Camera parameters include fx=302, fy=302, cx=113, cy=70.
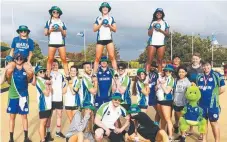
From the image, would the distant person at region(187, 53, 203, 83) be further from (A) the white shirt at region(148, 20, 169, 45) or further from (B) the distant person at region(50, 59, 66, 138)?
(B) the distant person at region(50, 59, 66, 138)

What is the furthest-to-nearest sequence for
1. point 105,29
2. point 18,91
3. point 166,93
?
1. point 105,29
2. point 166,93
3. point 18,91

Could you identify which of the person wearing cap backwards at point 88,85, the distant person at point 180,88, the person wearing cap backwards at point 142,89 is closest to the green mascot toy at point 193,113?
the distant person at point 180,88

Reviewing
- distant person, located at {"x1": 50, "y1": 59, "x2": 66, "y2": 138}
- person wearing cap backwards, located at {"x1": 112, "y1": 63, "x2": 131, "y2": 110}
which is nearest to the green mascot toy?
person wearing cap backwards, located at {"x1": 112, "y1": 63, "x2": 131, "y2": 110}

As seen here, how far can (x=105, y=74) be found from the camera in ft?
23.4

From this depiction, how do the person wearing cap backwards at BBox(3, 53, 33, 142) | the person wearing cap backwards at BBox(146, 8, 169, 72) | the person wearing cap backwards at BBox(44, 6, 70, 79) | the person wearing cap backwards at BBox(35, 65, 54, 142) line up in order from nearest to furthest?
the person wearing cap backwards at BBox(35, 65, 54, 142)
the person wearing cap backwards at BBox(3, 53, 33, 142)
the person wearing cap backwards at BBox(44, 6, 70, 79)
the person wearing cap backwards at BBox(146, 8, 169, 72)

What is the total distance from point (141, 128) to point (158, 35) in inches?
108

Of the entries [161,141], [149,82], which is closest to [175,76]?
[149,82]

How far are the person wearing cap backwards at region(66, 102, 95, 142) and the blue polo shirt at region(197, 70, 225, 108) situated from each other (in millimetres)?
2370

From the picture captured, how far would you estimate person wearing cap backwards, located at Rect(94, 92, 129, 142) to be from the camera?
5902 millimetres

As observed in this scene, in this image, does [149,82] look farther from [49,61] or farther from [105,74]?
[49,61]

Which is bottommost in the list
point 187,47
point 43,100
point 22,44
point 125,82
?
point 43,100

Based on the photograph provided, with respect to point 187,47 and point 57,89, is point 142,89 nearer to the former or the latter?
point 57,89

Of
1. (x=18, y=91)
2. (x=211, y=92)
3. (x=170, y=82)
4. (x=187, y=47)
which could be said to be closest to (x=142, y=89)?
(x=170, y=82)

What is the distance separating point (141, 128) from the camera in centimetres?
620
